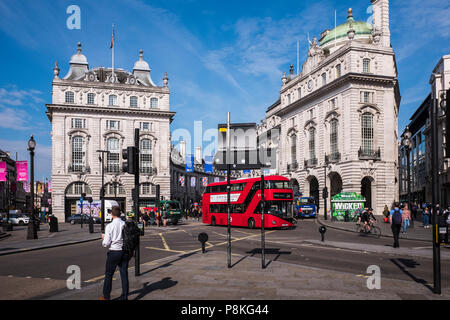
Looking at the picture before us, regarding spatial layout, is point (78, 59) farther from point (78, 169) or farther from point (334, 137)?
point (334, 137)

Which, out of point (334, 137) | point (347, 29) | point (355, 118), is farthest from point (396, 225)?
point (347, 29)

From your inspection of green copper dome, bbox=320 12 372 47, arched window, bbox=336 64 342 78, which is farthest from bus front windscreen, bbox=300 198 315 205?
green copper dome, bbox=320 12 372 47

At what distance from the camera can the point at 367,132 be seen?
165ft

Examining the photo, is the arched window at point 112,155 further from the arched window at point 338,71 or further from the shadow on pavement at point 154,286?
the shadow on pavement at point 154,286

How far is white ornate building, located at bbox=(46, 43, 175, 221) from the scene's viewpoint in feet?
196

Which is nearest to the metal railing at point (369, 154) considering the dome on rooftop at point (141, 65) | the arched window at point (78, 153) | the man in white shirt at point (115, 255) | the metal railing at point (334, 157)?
the metal railing at point (334, 157)

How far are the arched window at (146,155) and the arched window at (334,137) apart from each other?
29289 mm

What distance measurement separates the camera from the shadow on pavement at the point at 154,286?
8133 millimetres

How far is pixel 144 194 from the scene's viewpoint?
6284 cm
